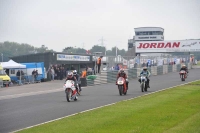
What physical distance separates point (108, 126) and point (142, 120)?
1.32 metres

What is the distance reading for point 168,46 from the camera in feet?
265

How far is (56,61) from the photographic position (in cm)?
5031

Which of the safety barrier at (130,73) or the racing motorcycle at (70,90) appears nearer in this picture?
the racing motorcycle at (70,90)

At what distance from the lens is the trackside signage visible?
3054 inches

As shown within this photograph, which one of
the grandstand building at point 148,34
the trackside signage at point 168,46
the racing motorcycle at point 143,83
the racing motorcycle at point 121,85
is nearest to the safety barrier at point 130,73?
the racing motorcycle at point 143,83

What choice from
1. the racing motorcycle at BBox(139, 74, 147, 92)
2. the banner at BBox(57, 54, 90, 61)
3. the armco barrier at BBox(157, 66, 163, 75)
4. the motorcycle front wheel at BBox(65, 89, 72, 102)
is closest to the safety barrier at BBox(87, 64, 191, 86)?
the armco barrier at BBox(157, 66, 163, 75)

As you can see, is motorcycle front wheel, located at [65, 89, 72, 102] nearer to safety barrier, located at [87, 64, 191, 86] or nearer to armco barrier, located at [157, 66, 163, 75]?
safety barrier, located at [87, 64, 191, 86]

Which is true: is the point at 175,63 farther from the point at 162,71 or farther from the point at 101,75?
the point at 101,75

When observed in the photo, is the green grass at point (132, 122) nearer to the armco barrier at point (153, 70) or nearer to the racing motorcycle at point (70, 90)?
the racing motorcycle at point (70, 90)

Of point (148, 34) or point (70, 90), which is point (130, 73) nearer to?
point (70, 90)

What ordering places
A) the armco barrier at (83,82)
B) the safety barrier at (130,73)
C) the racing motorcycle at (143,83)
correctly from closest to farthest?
the racing motorcycle at (143,83) < the armco barrier at (83,82) < the safety barrier at (130,73)

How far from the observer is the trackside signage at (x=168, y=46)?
7756 centimetres

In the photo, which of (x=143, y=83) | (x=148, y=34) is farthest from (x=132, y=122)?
(x=148, y=34)

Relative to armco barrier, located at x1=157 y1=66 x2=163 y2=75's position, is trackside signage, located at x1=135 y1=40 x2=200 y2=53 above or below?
above
